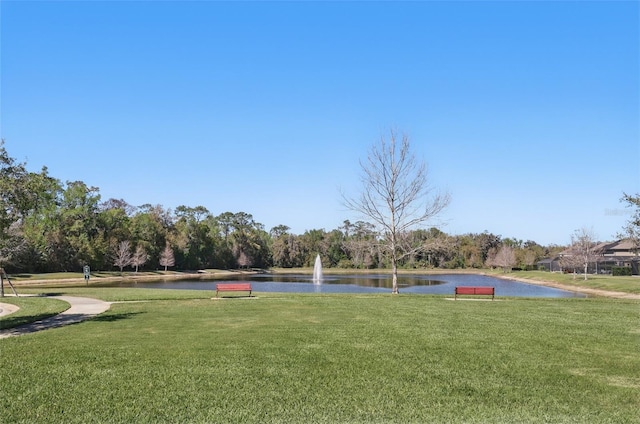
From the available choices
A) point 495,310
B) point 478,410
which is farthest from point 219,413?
point 495,310

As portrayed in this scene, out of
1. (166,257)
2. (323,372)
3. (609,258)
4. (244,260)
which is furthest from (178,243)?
(323,372)

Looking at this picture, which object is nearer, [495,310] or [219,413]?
[219,413]

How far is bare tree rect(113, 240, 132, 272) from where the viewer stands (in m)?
70.8

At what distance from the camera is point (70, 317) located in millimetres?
15008

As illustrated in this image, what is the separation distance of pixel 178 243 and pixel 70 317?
77.5 meters

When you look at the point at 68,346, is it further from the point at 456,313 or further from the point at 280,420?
the point at 456,313

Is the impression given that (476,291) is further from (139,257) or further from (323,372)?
(139,257)

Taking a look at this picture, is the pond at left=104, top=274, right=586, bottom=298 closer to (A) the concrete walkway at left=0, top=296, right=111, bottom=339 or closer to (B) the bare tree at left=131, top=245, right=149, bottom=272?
(A) the concrete walkway at left=0, top=296, right=111, bottom=339

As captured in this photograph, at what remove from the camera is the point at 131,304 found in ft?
61.1

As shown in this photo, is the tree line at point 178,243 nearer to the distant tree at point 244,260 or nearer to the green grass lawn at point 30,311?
the distant tree at point 244,260

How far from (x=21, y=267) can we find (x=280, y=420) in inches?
2686

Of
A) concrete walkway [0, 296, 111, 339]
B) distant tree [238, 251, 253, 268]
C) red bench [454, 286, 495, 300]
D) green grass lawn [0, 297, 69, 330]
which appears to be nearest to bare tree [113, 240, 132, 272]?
distant tree [238, 251, 253, 268]

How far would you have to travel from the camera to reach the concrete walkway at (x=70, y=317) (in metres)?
12.4

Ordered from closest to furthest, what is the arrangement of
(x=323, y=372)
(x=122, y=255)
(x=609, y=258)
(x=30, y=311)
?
(x=323, y=372) < (x=30, y=311) < (x=122, y=255) < (x=609, y=258)
